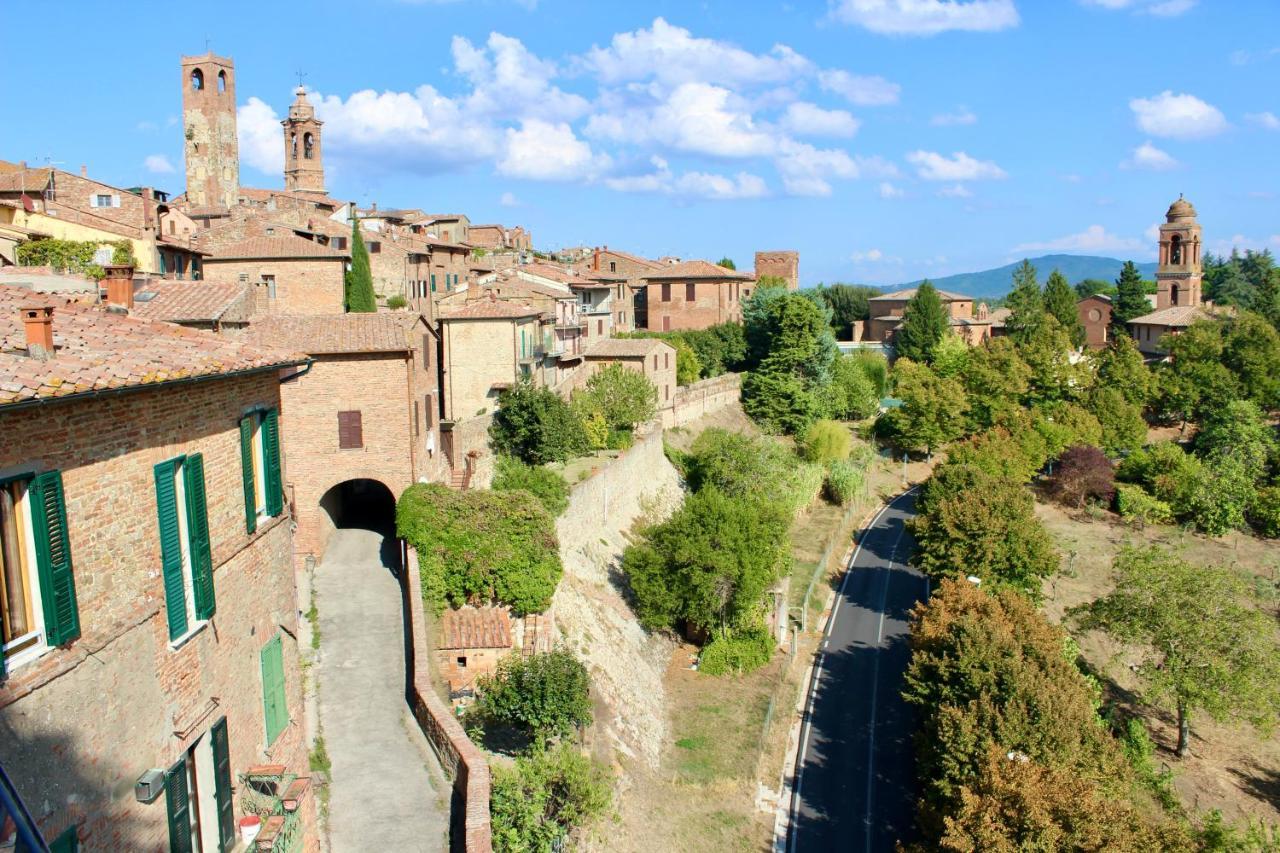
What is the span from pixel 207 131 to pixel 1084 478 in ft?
191

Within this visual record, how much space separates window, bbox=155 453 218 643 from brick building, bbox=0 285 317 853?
20 millimetres

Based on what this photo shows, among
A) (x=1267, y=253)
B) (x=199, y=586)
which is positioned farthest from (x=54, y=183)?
(x=1267, y=253)

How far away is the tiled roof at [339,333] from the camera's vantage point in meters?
25.1

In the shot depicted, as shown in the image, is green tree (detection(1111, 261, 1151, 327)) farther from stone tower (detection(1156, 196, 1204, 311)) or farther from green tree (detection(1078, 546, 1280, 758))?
green tree (detection(1078, 546, 1280, 758))

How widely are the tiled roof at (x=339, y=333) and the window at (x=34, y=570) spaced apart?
17.6 metres

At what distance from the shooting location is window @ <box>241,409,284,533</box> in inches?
449

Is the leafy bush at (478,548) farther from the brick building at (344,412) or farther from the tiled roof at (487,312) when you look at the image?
the tiled roof at (487,312)

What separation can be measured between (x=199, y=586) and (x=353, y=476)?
52.5 feet

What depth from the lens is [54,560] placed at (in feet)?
25.1

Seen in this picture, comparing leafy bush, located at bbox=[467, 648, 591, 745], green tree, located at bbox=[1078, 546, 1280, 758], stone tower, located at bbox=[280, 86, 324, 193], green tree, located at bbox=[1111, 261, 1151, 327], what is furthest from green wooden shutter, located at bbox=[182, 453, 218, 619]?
green tree, located at bbox=[1111, 261, 1151, 327]

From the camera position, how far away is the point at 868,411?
67000 mm

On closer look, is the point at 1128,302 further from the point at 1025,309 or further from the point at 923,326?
the point at 923,326

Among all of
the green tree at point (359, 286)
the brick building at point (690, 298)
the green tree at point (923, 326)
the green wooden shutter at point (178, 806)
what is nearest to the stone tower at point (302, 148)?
the brick building at point (690, 298)

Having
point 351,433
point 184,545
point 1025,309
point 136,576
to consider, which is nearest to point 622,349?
point 351,433
